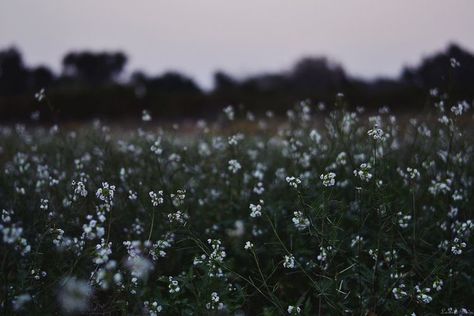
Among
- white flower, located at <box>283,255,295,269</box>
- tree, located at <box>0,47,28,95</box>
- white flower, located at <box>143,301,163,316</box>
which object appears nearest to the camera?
white flower, located at <box>143,301,163,316</box>

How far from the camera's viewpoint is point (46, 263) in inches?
152

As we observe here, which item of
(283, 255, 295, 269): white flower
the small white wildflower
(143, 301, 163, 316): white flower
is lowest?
(143, 301, 163, 316): white flower

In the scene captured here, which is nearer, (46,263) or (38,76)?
(46,263)

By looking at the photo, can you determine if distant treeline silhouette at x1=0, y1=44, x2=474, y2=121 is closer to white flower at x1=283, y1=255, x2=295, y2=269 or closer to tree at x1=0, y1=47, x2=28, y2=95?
tree at x1=0, y1=47, x2=28, y2=95

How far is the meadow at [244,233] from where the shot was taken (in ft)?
10.3

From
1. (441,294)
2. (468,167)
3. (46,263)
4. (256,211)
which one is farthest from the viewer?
(468,167)

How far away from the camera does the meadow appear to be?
3131mm

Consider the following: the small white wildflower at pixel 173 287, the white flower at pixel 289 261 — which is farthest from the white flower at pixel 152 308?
the white flower at pixel 289 261

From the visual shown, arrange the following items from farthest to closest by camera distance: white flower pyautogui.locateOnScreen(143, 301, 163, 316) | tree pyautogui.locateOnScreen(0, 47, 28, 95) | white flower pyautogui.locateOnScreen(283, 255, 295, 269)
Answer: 1. tree pyautogui.locateOnScreen(0, 47, 28, 95)
2. white flower pyautogui.locateOnScreen(283, 255, 295, 269)
3. white flower pyautogui.locateOnScreen(143, 301, 163, 316)

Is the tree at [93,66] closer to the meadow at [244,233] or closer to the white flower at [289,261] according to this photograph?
the meadow at [244,233]

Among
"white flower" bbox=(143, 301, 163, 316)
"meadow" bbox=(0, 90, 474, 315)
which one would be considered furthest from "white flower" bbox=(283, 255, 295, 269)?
"white flower" bbox=(143, 301, 163, 316)

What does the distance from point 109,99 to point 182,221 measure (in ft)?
81.2

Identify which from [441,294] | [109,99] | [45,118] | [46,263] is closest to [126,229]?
[46,263]

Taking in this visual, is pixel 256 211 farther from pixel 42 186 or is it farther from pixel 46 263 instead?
pixel 42 186
